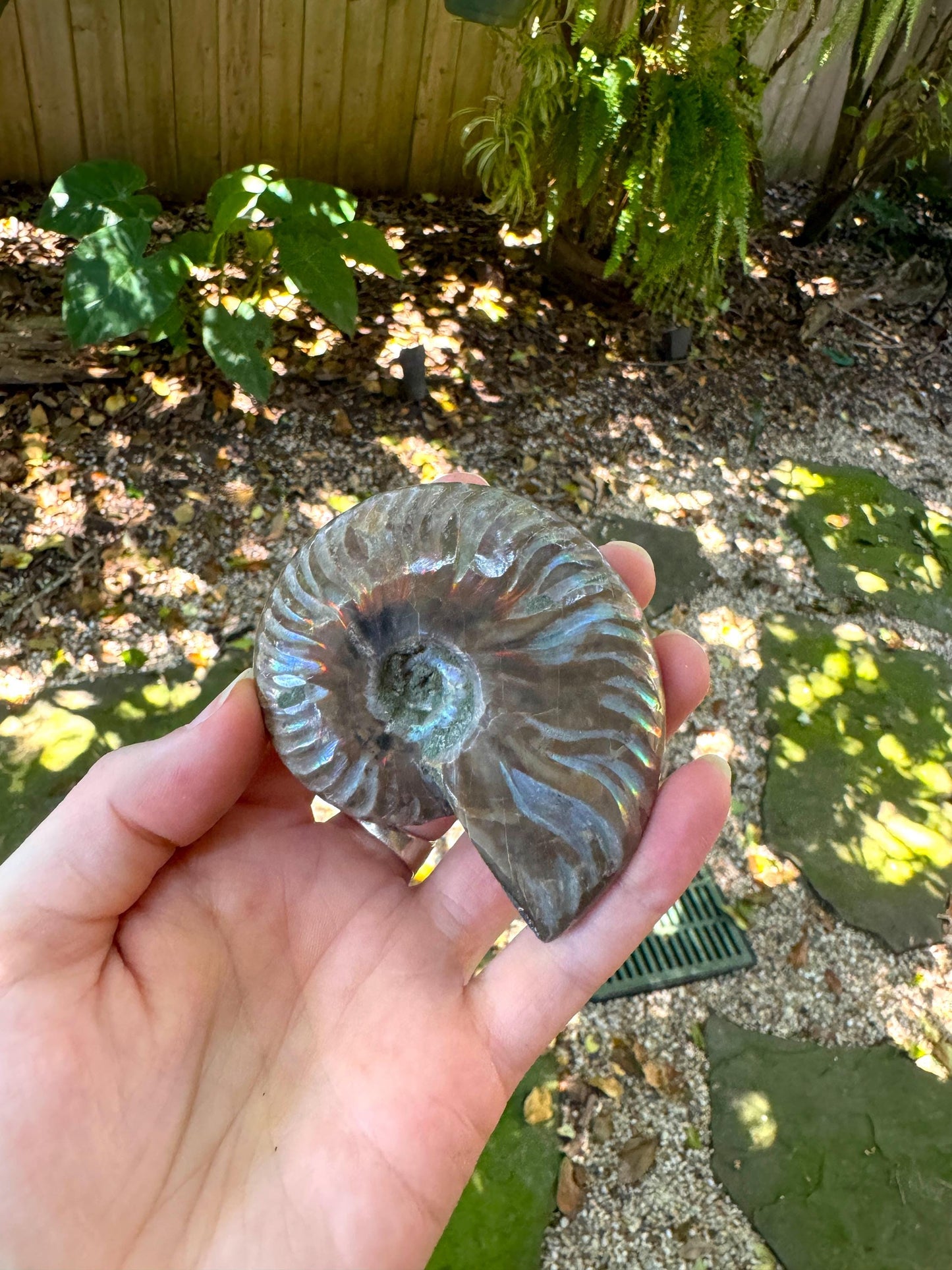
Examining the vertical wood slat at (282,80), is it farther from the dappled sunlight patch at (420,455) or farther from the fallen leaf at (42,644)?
the fallen leaf at (42,644)

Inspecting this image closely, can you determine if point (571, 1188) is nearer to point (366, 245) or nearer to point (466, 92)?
point (366, 245)

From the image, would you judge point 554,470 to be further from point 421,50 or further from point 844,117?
point 844,117

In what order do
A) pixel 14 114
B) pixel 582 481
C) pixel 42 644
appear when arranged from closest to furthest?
pixel 42 644 < pixel 582 481 < pixel 14 114

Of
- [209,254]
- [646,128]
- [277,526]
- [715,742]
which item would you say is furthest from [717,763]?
[646,128]

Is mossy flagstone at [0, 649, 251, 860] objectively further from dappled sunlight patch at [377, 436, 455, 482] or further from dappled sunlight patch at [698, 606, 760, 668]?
dappled sunlight patch at [698, 606, 760, 668]

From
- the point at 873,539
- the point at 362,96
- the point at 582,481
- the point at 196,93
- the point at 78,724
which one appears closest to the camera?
the point at 78,724

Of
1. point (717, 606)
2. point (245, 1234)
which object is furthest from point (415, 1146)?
point (717, 606)
